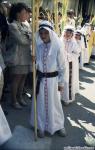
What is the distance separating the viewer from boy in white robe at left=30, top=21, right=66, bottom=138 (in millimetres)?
5867

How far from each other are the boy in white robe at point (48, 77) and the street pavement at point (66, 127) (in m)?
0.23

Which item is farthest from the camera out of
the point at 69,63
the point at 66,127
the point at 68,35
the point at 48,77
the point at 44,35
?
the point at 69,63

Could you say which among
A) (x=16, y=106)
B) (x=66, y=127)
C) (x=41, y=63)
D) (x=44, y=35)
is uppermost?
(x=44, y=35)

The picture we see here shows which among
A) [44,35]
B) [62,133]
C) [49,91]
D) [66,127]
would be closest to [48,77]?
[49,91]

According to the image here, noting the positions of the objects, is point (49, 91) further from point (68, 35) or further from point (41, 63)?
point (68, 35)

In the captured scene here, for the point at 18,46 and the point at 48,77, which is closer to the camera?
the point at 48,77

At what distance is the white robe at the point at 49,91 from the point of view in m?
5.90

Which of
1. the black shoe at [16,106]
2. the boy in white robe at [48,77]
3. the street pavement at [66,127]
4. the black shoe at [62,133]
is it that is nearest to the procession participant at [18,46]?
the black shoe at [16,106]

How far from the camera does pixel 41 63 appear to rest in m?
5.97

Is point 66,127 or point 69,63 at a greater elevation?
point 69,63

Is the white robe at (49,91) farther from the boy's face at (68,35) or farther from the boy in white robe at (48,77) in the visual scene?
the boy's face at (68,35)

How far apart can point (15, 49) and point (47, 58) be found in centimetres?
123

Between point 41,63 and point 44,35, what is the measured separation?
427 millimetres

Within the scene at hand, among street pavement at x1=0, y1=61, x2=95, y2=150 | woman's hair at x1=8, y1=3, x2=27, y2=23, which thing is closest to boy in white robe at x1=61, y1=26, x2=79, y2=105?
street pavement at x1=0, y1=61, x2=95, y2=150
